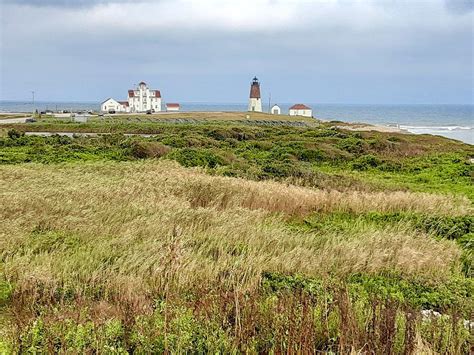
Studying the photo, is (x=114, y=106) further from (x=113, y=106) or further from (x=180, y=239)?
(x=180, y=239)

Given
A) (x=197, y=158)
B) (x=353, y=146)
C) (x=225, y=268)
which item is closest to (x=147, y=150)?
(x=197, y=158)

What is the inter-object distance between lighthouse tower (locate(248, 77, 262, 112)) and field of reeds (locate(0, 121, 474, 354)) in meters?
97.6

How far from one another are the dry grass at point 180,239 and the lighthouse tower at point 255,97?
99959 mm

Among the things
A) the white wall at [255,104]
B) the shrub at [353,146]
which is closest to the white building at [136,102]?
the white wall at [255,104]

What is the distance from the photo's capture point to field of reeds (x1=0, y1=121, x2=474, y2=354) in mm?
4598

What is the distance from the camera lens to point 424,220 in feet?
35.0

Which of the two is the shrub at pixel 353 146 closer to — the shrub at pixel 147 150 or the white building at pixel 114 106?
the shrub at pixel 147 150

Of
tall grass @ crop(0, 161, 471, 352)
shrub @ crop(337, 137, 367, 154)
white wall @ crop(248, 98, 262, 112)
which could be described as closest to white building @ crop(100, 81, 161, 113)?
white wall @ crop(248, 98, 262, 112)

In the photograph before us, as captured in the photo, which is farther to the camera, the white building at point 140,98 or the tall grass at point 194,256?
the white building at point 140,98

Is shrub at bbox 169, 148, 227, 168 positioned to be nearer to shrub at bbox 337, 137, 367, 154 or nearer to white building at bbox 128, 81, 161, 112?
shrub at bbox 337, 137, 367, 154

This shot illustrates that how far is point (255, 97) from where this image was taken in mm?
111250

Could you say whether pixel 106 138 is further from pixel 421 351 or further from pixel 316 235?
pixel 421 351

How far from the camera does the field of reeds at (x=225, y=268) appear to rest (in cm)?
460

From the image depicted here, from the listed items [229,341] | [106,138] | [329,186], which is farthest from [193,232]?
[106,138]
